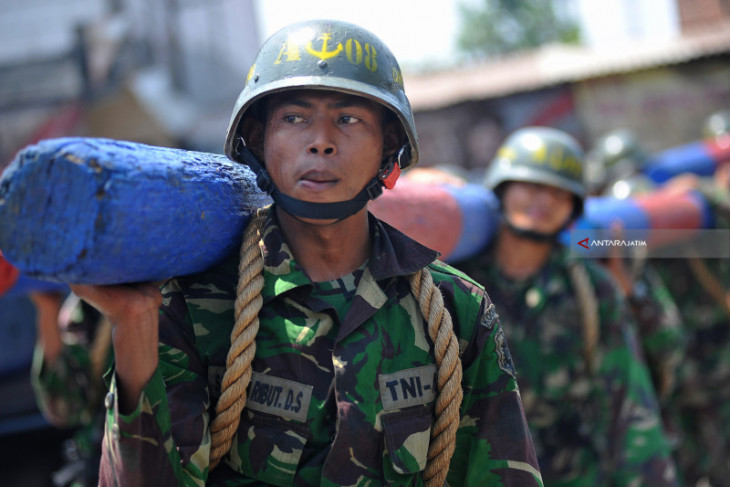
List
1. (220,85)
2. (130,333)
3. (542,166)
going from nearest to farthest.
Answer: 1. (130,333)
2. (542,166)
3. (220,85)

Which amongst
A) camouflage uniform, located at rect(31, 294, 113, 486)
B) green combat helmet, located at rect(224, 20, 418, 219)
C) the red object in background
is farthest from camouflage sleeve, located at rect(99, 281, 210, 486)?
camouflage uniform, located at rect(31, 294, 113, 486)

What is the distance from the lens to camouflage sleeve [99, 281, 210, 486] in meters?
1.37

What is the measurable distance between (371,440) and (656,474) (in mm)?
2275

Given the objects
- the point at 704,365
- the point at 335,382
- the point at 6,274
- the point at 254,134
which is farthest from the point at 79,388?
the point at 704,365

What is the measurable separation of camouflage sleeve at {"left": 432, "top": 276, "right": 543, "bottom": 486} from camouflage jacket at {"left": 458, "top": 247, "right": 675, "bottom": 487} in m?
1.77

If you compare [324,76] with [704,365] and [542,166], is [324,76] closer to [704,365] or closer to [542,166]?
[542,166]

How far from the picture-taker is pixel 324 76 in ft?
5.34

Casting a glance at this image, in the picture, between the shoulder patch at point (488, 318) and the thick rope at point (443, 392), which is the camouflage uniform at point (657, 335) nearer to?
the shoulder patch at point (488, 318)

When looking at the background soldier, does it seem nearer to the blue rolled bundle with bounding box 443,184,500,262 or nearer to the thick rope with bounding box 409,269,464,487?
the blue rolled bundle with bounding box 443,184,500,262

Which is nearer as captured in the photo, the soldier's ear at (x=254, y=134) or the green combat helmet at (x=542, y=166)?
the soldier's ear at (x=254, y=134)

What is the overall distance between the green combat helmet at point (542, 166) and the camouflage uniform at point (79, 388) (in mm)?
2008

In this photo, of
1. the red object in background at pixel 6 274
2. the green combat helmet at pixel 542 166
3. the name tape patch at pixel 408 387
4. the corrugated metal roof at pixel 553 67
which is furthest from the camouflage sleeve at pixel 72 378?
the corrugated metal roof at pixel 553 67

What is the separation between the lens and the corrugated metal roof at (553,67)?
13.6 meters

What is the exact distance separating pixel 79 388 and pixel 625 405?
2.53 m
